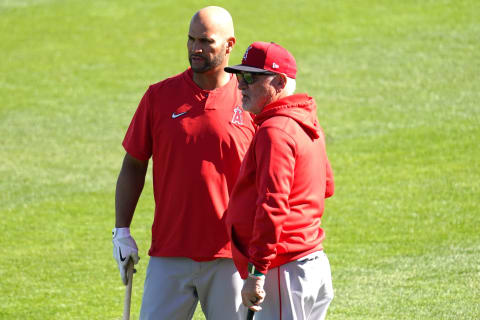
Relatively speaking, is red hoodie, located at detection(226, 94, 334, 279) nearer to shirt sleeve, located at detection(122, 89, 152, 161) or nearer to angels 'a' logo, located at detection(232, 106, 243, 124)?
angels 'a' logo, located at detection(232, 106, 243, 124)

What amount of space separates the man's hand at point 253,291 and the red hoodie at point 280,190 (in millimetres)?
68

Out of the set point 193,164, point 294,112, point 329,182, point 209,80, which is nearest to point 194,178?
point 193,164

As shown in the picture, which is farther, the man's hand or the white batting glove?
the white batting glove

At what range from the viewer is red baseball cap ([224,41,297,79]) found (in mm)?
5000

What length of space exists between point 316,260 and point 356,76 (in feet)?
43.5

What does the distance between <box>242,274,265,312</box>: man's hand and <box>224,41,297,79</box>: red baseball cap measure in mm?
1123

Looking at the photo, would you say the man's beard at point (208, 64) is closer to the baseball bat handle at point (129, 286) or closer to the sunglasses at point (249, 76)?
the sunglasses at point (249, 76)

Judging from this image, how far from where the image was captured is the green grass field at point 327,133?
928 centimetres

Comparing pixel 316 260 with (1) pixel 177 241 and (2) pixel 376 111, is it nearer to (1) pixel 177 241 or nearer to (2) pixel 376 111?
(1) pixel 177 241

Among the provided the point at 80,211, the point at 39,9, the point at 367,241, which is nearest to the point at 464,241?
the point at 367,241

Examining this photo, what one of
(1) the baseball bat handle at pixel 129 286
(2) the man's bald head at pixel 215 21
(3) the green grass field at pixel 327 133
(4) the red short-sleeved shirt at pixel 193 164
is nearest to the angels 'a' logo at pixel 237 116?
(4) the red short-sleeved shirt at pixel 193 164

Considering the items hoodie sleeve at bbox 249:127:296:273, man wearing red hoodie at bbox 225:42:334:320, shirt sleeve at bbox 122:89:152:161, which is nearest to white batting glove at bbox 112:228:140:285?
shirt sleeve at bbox 122:89:152:161

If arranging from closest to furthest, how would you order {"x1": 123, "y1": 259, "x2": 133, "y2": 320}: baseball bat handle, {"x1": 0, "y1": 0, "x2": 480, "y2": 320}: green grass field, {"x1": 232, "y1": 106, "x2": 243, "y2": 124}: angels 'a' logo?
{"x1": 232, "y1": 106, "x2": 243, "y2": 124}: angels 'a' logo
{"x1": 123, "y1": 259, "x2": 133, "y2": 320}: baseball bat handle
{"x1": 0, "y1": 0, "x2": 480, "y2": 320}: green grass field

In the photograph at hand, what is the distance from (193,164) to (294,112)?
90 cm
